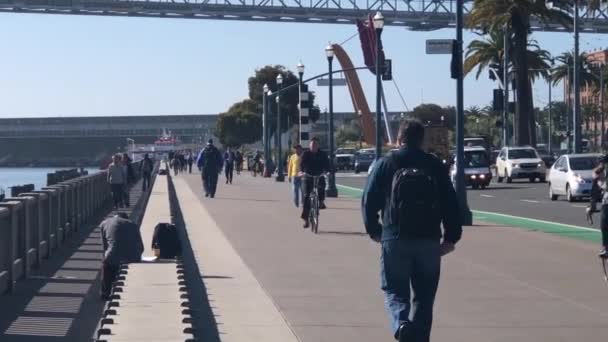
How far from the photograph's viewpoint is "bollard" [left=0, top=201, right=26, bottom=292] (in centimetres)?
1539

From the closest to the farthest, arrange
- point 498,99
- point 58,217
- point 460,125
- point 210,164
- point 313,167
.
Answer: point 58,217 → point 313,167 → point 460,125 → point 210,164 → point 498,99

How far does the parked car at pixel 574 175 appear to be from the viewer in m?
37.2

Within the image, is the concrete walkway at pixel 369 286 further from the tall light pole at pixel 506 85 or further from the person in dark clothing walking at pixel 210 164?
the tall light pole at pixel 506 85

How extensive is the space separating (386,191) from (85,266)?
11036 mm

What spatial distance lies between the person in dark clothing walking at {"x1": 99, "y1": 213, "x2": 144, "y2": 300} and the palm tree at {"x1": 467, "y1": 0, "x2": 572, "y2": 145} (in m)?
44.0

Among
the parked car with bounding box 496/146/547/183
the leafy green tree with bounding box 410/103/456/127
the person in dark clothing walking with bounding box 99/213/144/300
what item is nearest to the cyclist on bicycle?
the person in dark clothing walking with bounding box 99/213/144/300

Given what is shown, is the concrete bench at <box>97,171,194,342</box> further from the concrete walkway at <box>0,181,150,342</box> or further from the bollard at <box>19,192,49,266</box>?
the bollard at <box>19,192,49,266</box>

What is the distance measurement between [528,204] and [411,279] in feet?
95.6

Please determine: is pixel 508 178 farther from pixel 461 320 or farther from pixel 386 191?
pixel 386 191

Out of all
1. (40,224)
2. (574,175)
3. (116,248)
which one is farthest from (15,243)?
(574,175)

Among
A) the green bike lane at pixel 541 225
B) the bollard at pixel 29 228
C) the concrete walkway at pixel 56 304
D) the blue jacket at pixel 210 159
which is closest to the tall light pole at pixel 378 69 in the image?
the green bike lane at pixel 541 225

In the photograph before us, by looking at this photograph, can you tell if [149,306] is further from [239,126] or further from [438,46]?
[239,126]

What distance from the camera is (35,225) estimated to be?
1858cm

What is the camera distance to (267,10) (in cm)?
10075
